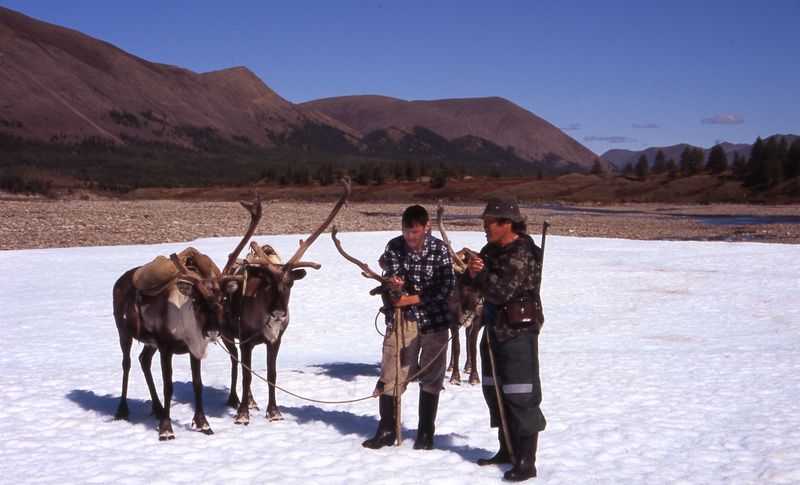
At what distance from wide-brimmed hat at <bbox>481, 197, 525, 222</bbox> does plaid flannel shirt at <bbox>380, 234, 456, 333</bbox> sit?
0.89m

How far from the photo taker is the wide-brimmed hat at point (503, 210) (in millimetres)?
6211

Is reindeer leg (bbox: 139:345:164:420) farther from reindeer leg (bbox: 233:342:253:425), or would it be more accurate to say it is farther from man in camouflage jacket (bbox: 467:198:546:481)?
man in camouflage jacket (bbox: 467:198:546:481)

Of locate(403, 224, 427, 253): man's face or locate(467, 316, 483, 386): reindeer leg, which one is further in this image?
locate(467, 316, 483, 386): reindeer leg

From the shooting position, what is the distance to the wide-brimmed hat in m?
6.21

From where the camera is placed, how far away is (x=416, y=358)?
7312 millimetres

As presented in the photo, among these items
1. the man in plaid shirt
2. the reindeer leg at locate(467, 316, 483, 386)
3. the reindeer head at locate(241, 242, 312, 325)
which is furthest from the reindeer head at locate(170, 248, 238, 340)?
the reindeer leg at locate(467, 316, 483, 386)

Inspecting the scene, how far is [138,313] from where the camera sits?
796 cm

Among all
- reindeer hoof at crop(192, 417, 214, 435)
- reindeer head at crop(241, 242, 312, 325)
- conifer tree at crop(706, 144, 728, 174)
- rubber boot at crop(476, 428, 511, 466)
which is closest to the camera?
rubber boot at crop(476, 428, 511, 466)

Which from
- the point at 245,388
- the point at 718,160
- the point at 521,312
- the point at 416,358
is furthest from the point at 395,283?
the point at 718,160

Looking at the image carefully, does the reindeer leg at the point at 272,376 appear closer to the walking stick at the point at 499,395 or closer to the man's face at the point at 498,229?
the walking stick at the point at 499,395

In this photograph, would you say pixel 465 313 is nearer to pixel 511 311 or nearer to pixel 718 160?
pixel 511 311

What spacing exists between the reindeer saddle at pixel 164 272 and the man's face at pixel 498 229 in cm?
301

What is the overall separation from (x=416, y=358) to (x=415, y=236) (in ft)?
3.99

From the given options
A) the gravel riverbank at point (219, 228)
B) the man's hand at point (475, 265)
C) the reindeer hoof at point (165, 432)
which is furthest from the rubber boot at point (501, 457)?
the gravel riverbank at point (219, 228)
